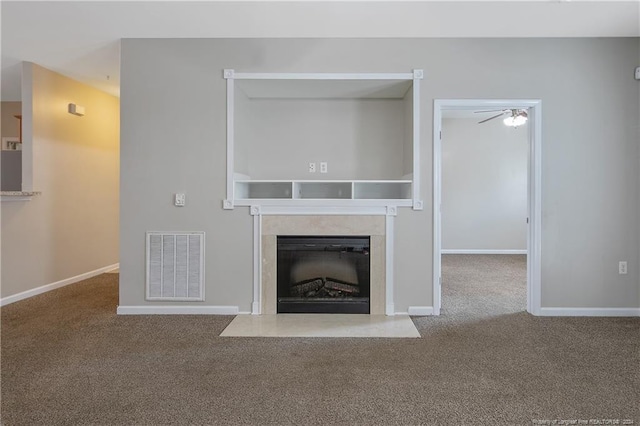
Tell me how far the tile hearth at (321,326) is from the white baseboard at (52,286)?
2.53 metres

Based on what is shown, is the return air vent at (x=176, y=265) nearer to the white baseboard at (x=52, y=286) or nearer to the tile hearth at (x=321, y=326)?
the tile hearth at (x=321, y=326)

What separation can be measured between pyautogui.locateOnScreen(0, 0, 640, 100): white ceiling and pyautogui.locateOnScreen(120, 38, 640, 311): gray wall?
0.15m

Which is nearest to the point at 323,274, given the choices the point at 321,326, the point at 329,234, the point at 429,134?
the point at 329,234

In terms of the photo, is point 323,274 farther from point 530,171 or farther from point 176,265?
point 530,171

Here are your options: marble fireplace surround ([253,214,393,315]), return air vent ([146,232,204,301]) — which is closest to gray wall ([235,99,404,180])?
marble fireplace surround ([253,214,393,315])

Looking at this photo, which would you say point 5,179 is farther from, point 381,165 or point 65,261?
point 381,165

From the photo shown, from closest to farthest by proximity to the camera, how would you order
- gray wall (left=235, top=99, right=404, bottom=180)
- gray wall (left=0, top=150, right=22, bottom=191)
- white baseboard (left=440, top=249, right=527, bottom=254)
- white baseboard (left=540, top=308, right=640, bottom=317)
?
1. white baseboard (left=540, top=308, right=640, bottom=317)
2. gray wall (left=235, top=99, right=404, bottom=180)
3. gray wall (left=0, top=150, right=22, bottom=191)
4. white baseboard (left=440, top=249, right=527, bottom=254)

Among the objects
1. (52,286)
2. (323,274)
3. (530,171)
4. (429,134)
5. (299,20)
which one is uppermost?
(299,20)

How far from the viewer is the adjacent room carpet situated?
184 cm

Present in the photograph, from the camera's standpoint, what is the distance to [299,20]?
3.07m

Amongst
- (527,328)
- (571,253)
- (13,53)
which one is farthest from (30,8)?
(571,253)

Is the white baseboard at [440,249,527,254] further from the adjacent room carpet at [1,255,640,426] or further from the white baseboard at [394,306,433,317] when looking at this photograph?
the white baseboard at [394,306,433,317]

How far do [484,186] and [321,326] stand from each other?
5337 millimetres

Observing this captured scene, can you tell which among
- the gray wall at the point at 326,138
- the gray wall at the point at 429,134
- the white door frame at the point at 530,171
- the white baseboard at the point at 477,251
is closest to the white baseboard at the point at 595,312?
the gray wall at the point at 429,134
